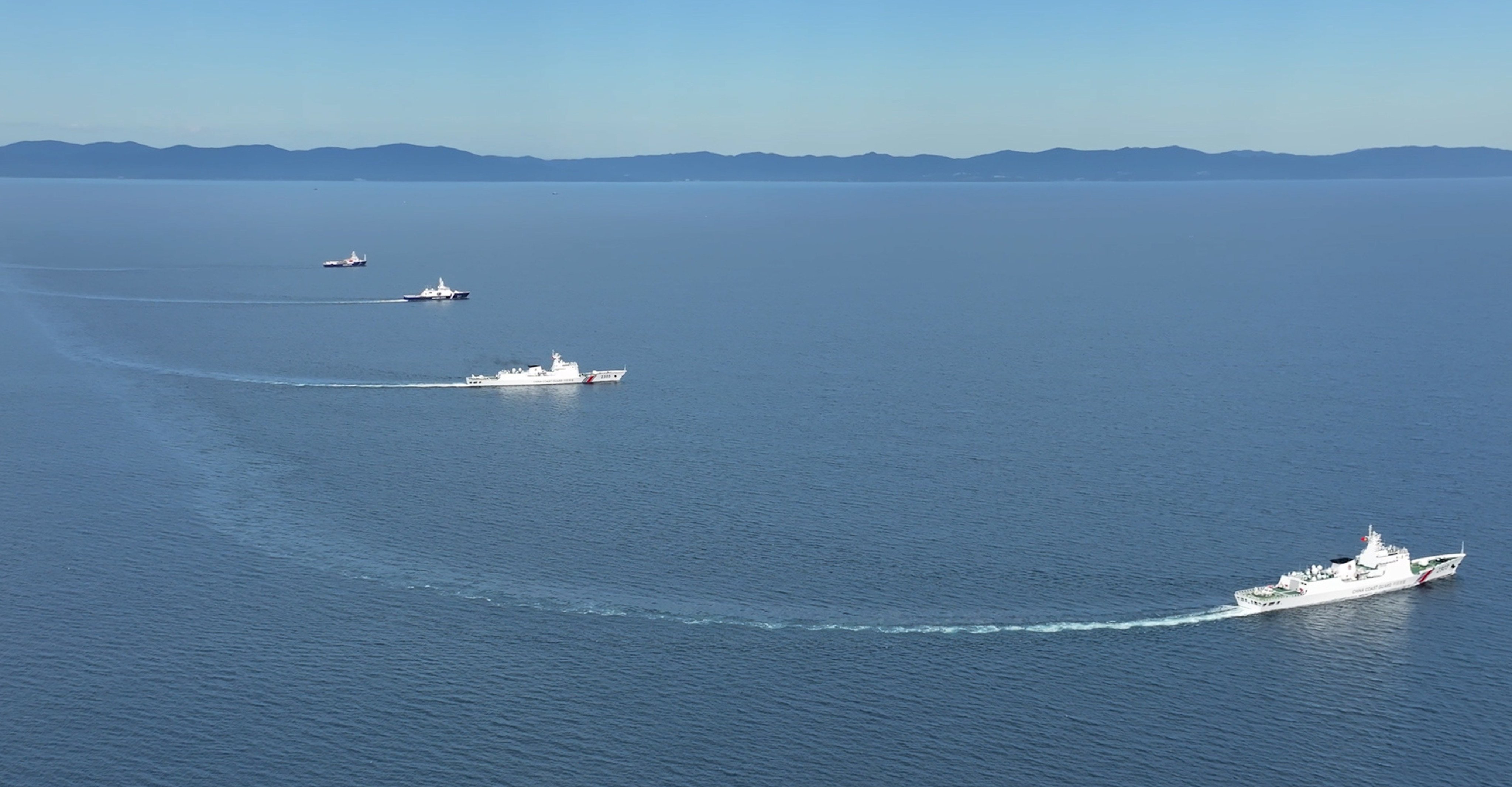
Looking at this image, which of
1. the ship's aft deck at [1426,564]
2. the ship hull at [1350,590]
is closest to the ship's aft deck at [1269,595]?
the ship hull at [1350,590]

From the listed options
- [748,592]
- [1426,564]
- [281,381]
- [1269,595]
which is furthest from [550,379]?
[1426,564]

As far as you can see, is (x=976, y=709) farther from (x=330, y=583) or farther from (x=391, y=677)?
(x=330, y=583)

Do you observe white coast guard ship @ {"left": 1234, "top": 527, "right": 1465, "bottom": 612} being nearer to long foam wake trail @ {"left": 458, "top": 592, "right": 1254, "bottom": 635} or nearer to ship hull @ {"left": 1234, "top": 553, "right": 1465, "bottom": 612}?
ship hull @ {"left": 1234, "top": 553, "right": 1465, "bottom": 612}

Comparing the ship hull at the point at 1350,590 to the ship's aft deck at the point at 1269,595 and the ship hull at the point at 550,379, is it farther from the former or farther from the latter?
the ship hull at the point at 550,379

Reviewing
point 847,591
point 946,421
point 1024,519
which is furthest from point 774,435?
point 847,591

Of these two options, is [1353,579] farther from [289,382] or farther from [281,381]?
[281,381]

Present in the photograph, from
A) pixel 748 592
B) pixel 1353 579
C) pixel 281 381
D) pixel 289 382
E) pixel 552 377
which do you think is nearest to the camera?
pixel 748 592

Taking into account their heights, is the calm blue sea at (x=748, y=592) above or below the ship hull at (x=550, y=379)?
below
